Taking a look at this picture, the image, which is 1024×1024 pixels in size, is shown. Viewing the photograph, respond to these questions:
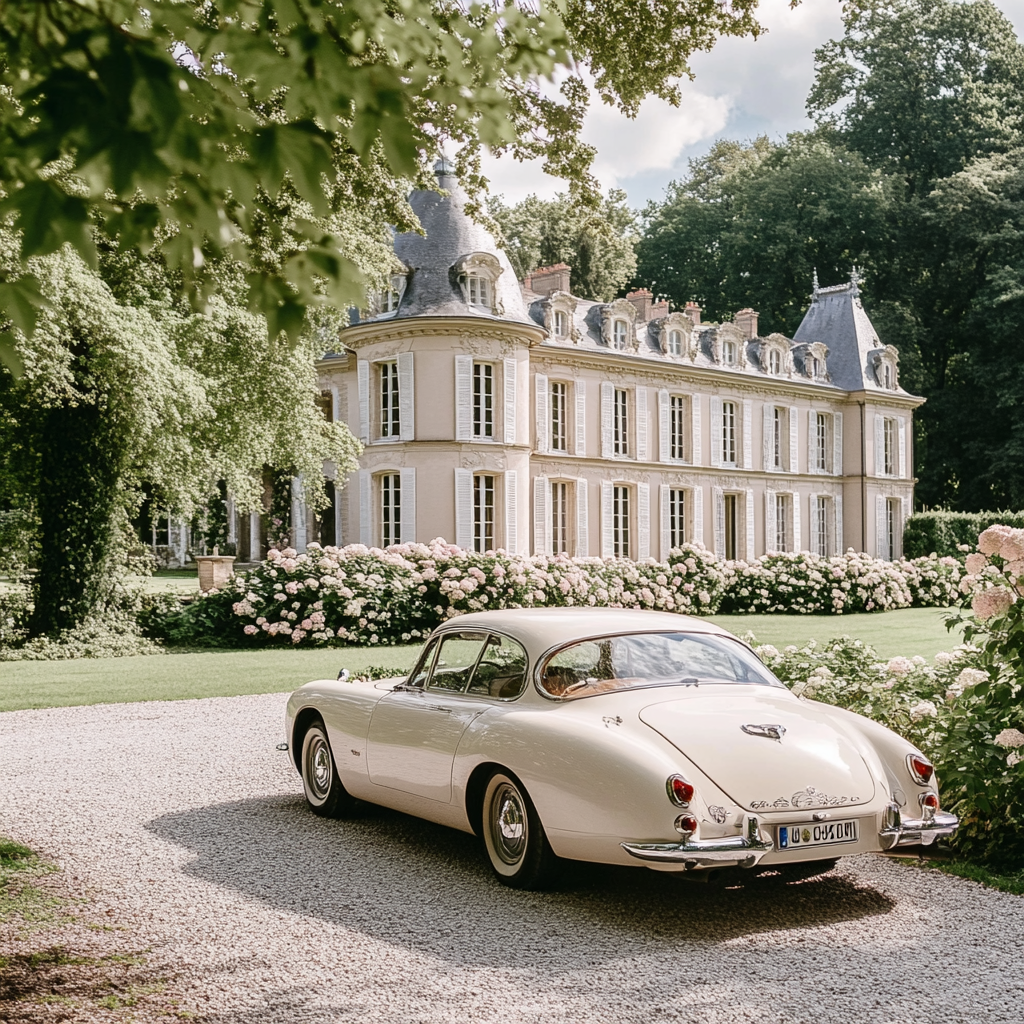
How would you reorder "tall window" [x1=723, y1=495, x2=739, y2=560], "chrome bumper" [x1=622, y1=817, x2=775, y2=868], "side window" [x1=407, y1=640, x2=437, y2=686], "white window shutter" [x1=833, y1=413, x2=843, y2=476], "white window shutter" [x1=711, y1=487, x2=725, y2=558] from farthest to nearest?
"white window shutter" [x1=833, y1=413, x2=843, y2=476] → "tall window" [x1=723, y1=495, x2=739, y2=560] → "white window shutter" [x1=711, y1=487, x2=725, y2=558] → "side window" [x1=407, y1=640, x2=437, y2=686] → "chrome bumper" [x1=622, y1=817, x2=775, y2=868]

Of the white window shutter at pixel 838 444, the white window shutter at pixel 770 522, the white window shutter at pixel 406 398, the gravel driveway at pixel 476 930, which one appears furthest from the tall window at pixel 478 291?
the gravel driveway at pixel 476 930

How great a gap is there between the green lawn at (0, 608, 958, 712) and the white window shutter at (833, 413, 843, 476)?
2113cm

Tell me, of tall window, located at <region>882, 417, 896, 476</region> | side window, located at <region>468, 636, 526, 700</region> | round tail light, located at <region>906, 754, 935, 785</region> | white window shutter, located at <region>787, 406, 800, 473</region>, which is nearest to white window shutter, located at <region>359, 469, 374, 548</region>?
white window shutter, located at <region>787, 406, 800, 473</region>

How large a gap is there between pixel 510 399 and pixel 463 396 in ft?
4.41

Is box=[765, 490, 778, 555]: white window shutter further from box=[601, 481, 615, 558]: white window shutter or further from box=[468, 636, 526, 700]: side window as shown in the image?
box=[468, 636, 526, 700]: side window

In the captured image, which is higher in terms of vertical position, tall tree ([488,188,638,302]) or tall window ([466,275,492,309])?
tall tree ([488,188,638,302])

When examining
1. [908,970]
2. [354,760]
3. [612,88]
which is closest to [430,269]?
[612,88]

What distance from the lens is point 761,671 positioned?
20.5ft

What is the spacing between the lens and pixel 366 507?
1204 inches

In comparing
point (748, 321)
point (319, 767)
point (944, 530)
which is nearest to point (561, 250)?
point (748, 321)

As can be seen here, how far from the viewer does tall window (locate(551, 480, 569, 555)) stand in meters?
33.1

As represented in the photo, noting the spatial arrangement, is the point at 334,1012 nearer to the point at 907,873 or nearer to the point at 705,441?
the point at 907,873

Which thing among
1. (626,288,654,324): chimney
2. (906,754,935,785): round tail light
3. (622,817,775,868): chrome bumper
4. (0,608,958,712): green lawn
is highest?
(626,288,654,324): chimney

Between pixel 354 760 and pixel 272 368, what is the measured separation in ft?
48.2
